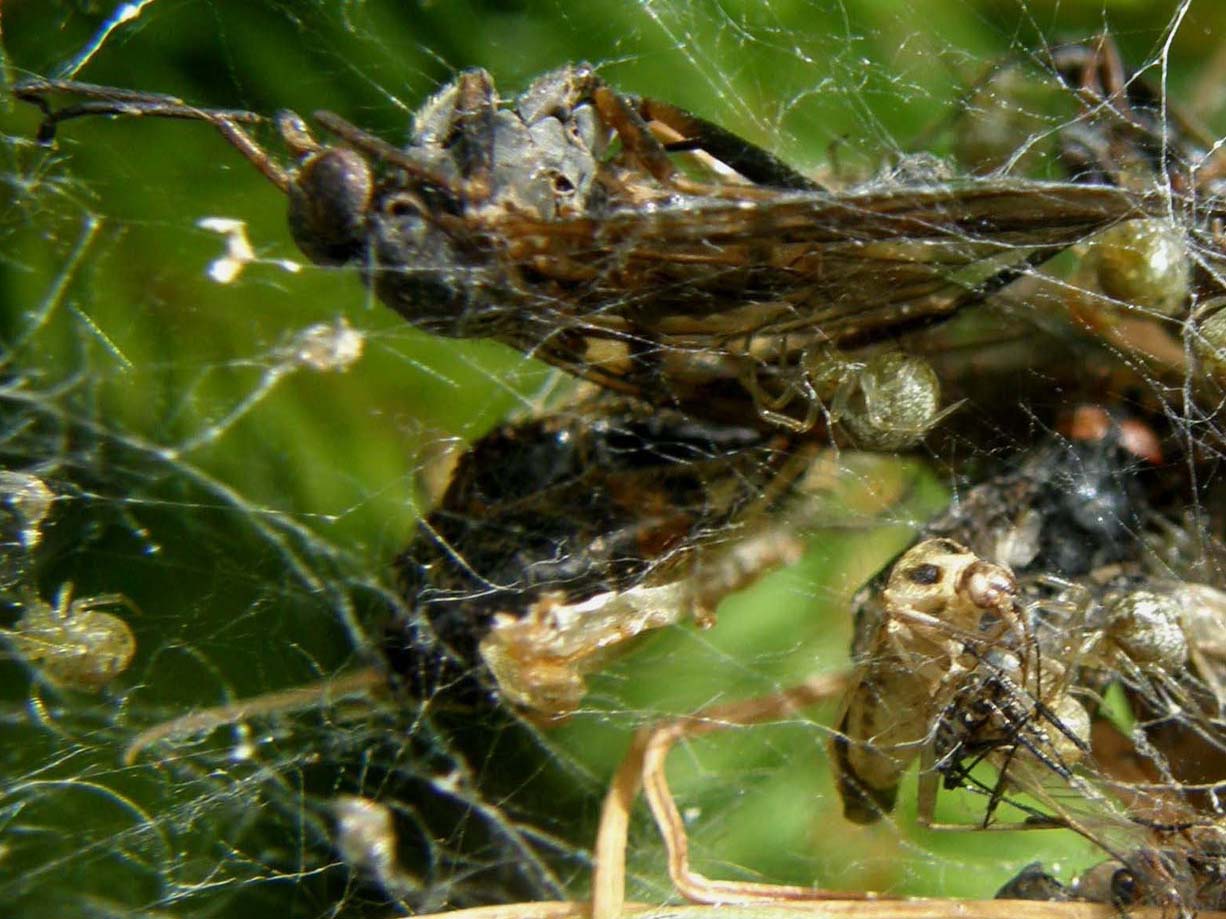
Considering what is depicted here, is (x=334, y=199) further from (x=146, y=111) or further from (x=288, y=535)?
(x=288, y=535)

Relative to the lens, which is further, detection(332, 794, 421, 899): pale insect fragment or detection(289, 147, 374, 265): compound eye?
detection(332, 794, 421, 899): pale insect fragment

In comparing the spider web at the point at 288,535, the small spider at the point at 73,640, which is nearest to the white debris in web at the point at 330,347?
the spider web at the point at 288,535

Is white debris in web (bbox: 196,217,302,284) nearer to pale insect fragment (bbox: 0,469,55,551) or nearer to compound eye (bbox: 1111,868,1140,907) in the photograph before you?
pale insect fragment (bbox: 0,469,55,551)

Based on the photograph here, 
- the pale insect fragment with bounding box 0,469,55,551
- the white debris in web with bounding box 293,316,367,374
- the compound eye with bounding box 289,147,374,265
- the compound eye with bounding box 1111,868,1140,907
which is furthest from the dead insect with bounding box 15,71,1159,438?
the compound eye with bounding box 1111,868,1140,907

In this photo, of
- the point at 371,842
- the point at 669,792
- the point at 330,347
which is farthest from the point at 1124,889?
the point at 330,347

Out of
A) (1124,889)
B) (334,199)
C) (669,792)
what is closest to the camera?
(334,199)

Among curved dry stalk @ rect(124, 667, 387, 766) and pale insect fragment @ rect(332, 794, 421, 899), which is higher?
curved dry stalk @ rect(124, 667, 387, 766)
